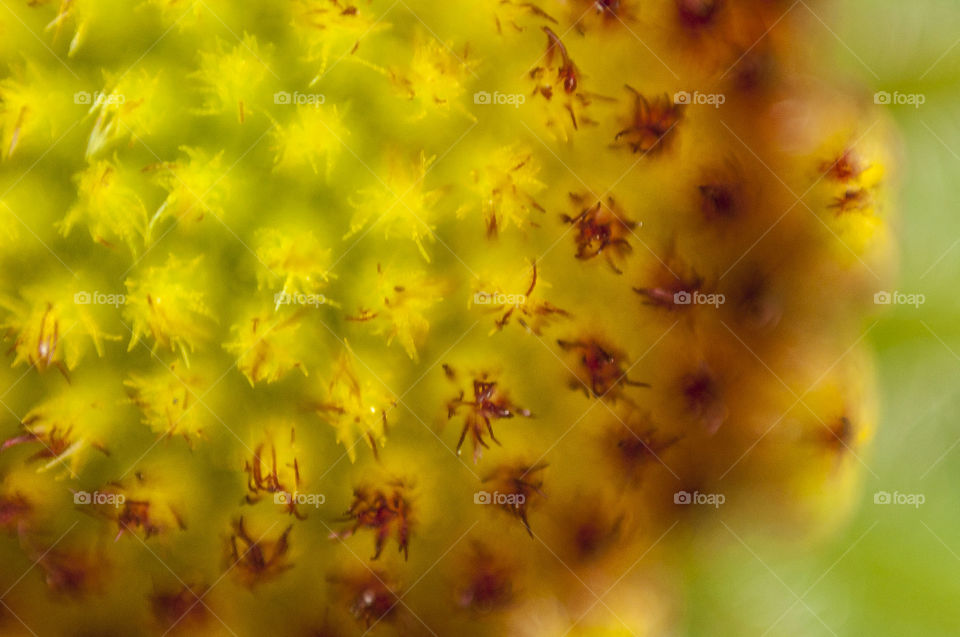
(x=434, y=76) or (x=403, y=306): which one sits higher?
(x=434, y=76)

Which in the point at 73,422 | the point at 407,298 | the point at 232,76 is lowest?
the point at 73,422

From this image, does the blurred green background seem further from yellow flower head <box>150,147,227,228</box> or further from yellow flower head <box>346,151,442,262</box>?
yellow flower head <box>150,147,227,228</box>

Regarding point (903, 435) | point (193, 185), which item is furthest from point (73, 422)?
point (903, 435)

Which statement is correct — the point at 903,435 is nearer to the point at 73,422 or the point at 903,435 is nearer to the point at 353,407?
the point at 353,407

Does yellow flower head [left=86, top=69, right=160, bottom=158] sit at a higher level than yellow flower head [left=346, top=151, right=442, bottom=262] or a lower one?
higher

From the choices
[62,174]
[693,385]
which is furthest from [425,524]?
[62,174]

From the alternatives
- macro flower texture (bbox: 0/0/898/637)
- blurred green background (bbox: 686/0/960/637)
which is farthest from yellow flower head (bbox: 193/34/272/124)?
blurred green background (bbox: 686/0/960/637)

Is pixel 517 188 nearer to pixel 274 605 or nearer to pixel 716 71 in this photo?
pixel 716 71

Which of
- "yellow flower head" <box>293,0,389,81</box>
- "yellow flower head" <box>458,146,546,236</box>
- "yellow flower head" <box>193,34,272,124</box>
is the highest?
"yellow flower head" <box>293,0,389,81</box>

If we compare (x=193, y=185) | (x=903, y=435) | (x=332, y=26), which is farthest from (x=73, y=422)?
(x=903, y=435)
